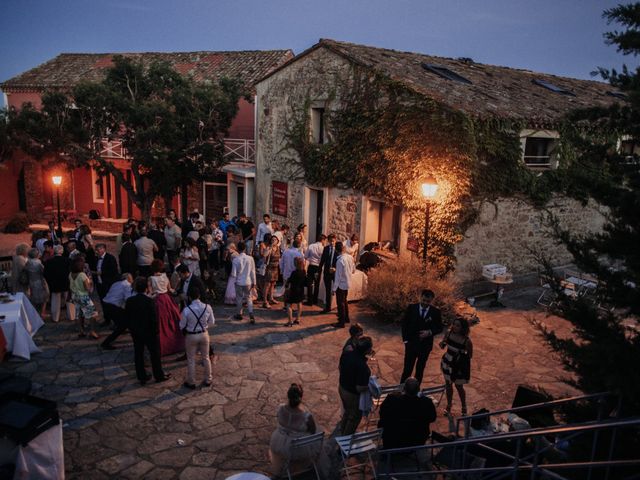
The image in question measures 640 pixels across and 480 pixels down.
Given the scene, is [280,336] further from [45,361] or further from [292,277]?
[45,361]

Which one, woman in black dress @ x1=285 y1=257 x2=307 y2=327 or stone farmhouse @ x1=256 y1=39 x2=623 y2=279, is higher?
stone farmhouse @ x1=256 y1=39 x2=623 y2=279

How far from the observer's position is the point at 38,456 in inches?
201

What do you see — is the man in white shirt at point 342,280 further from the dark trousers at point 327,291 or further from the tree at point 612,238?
the tree at point 612,238

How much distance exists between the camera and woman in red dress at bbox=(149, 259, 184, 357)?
829 centimetres

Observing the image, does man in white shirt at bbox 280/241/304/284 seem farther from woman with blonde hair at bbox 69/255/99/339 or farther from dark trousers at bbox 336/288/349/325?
woman with blonde hair at bbox 69/255/99/339

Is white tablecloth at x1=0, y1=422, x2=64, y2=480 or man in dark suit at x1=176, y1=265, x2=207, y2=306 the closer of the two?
white tablecloth at x1=0, y1=422, x2=64, y2=480

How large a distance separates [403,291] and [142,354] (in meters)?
5.38

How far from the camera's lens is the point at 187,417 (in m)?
6.80

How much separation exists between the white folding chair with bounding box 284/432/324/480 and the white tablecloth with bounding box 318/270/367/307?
6.24 metres

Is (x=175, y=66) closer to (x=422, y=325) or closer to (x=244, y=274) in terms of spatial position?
(x=244, y=274)

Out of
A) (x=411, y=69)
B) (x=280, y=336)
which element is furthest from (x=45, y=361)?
(x=411, y=69)

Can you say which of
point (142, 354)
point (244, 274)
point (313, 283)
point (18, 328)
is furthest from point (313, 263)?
point (18, 328)

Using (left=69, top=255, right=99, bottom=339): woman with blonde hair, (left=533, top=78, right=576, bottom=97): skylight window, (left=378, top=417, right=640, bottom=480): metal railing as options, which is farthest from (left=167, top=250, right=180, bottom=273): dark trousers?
(left=533, top=78, right=576, bottom=97): skylight window

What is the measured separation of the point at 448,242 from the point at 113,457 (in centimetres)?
859
